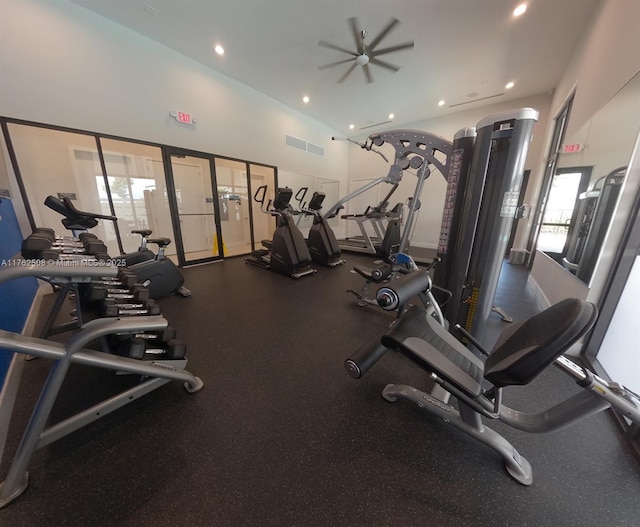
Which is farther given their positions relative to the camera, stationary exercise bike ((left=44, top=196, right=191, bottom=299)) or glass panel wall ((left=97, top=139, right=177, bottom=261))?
glass panel wall ((left=97, top=139, right=177, bottom=261))

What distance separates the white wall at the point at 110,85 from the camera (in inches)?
109

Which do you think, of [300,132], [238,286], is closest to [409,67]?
[300,132]

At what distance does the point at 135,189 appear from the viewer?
4.30m

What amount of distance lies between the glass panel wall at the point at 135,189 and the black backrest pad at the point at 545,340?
5285mm

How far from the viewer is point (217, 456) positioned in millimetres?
1180

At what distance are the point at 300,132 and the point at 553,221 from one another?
593cm

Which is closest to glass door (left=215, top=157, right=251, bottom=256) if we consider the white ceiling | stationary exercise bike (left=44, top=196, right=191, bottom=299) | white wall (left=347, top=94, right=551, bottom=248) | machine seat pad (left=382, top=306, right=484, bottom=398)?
the white ceiling

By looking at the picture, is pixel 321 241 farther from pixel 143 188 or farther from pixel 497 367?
pixel 497 367

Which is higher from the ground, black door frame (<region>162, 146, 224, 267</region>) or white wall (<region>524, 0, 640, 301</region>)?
white wall (<region>524, 0, 640, 301</region>)

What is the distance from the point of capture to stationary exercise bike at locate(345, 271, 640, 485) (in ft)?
2.63

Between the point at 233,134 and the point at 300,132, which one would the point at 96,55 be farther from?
the point at 300,132

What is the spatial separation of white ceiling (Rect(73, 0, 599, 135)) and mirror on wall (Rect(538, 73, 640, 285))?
1.85 m

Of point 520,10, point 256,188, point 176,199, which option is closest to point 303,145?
point 256,188

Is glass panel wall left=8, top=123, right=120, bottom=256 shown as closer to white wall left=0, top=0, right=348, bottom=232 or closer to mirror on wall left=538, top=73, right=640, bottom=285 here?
white wall left=0, top=0, right=348, bottom=232
